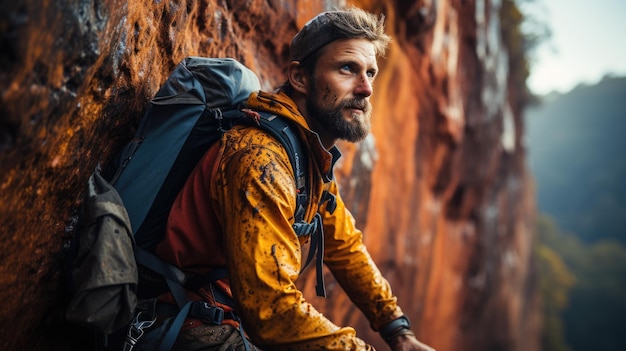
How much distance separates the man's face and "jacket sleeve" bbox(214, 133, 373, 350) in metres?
0.55

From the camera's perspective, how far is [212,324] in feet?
6.75

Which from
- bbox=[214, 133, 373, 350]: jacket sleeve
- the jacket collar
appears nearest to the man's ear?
the jacket collar

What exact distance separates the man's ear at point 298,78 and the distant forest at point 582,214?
3085cm

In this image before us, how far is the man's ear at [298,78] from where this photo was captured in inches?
98.0

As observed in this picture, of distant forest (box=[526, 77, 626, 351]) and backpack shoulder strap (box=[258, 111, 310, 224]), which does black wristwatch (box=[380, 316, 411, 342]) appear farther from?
distant forest (box=[526, 77, 626, 351])

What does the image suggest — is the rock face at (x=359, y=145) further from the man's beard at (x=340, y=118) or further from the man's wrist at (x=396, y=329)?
the man's wrist at (x=396, y=329)

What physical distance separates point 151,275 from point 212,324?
0.34 meters

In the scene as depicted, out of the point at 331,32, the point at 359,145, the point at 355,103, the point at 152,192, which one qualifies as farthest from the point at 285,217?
the point at 359,145

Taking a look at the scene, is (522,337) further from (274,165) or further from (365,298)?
(274,165)

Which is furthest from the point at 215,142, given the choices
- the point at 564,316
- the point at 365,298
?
the point at 564,316

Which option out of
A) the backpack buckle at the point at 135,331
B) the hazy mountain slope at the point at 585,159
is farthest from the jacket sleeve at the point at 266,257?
the hazy mountain slope at the point at 585,159

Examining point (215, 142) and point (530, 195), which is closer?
point (215, 142)

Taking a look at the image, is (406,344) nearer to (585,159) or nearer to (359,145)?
(359,145)

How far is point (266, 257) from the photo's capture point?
1756mm
